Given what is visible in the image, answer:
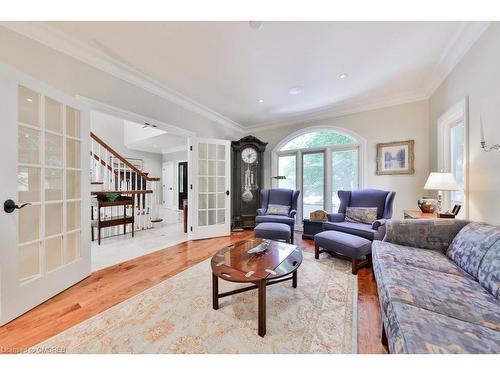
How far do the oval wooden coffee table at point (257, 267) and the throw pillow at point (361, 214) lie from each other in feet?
5.43

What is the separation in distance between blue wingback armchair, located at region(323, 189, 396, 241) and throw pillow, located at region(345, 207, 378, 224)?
0.07m

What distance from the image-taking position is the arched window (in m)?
3.90

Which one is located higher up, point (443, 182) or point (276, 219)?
point (443, 182)

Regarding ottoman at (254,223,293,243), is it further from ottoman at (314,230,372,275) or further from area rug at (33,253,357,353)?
area rug at (33,253,357,353)

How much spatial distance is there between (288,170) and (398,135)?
2.15m

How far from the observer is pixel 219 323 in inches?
56.1

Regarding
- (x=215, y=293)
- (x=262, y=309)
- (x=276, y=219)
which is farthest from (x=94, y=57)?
(x=276, y=219)

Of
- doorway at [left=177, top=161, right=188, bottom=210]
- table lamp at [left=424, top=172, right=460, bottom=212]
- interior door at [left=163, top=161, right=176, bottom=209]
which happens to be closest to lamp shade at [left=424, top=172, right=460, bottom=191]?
table lamp at [left=424, top=172, right=460, bottom=212]

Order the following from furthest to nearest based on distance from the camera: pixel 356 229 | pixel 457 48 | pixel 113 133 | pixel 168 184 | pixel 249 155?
pixel 168 184
pixel 113 133
pixel 249 155
pixel 356 229
pixel 457 48

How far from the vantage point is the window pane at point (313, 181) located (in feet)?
13.8

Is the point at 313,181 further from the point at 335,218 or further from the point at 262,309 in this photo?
the point at 262,309

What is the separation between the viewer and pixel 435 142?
2.90 m
